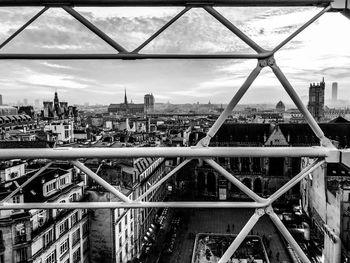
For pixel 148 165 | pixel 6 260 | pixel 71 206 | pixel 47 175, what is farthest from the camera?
pixel 148 165

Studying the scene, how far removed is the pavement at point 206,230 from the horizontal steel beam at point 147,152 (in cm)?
1530

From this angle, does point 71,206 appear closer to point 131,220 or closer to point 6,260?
point 6,260

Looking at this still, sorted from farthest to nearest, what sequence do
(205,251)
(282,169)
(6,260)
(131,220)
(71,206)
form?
(282,169) < (205,251) < (131,220) < (6,260) < (71,206)

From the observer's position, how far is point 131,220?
1510 cm

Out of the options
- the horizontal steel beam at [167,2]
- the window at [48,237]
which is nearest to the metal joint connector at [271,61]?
the horizontal steel beam at [167,2]

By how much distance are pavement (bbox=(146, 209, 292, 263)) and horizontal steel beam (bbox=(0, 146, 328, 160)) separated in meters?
15.3

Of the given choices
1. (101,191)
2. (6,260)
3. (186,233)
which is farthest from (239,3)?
(186,233)

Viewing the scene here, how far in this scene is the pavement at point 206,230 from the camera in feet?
54.1

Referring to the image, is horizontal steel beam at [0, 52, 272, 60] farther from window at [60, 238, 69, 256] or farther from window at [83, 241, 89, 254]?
window at [83, 241, 89, 254]

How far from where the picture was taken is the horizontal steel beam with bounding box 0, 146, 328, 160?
74.7 inches

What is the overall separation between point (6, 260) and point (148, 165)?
33.6 ft

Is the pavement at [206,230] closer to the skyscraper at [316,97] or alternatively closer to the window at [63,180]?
the window at [63,180]

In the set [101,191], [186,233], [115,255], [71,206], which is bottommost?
[186,233]

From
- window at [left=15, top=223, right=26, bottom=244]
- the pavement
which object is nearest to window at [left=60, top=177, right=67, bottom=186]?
window at [left=15, top=223, right=26, bottom=244]
